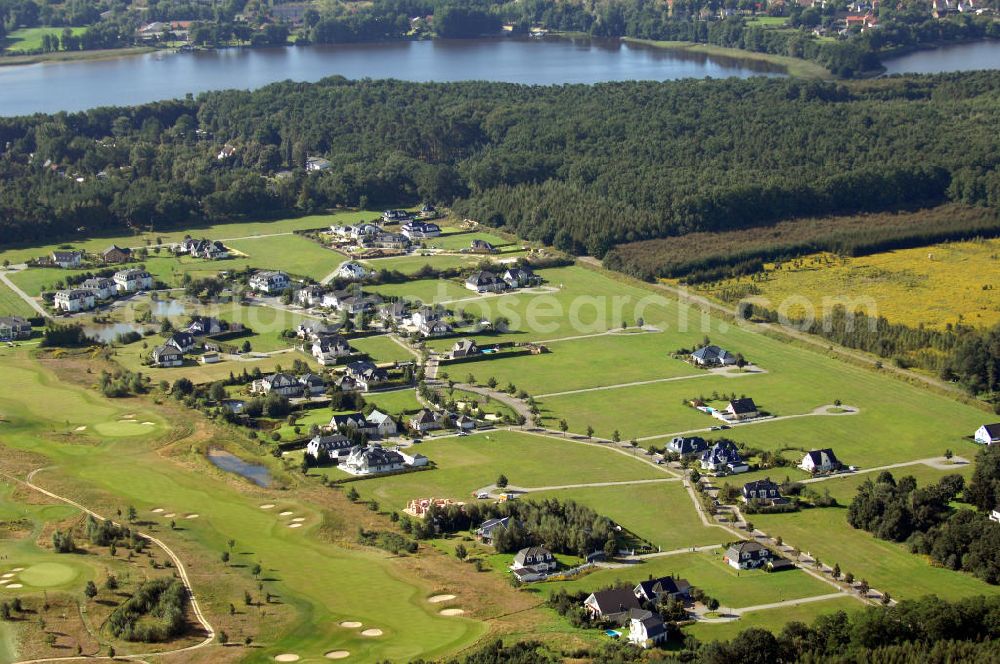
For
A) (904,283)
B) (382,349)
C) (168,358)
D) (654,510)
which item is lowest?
(654,510)

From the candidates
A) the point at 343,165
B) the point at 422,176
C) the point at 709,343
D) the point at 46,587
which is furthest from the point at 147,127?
the point at 46,587

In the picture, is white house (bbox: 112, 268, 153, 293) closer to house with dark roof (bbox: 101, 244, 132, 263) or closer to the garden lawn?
house with dark roof (bbox: 101, 244, 132, 263)

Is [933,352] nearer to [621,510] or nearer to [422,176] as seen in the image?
[621,510]

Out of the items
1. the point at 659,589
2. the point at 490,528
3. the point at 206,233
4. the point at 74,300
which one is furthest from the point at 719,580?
the point at 206,233

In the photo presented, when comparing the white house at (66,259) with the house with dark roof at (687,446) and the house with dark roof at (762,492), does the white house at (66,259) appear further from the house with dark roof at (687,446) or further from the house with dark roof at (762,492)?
the house with dark roof at (762,492)

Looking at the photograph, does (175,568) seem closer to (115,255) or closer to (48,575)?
(48,575)

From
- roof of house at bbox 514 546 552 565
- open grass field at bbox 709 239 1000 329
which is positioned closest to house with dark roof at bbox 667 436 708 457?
roof of house at bbox 514 546 552 565
